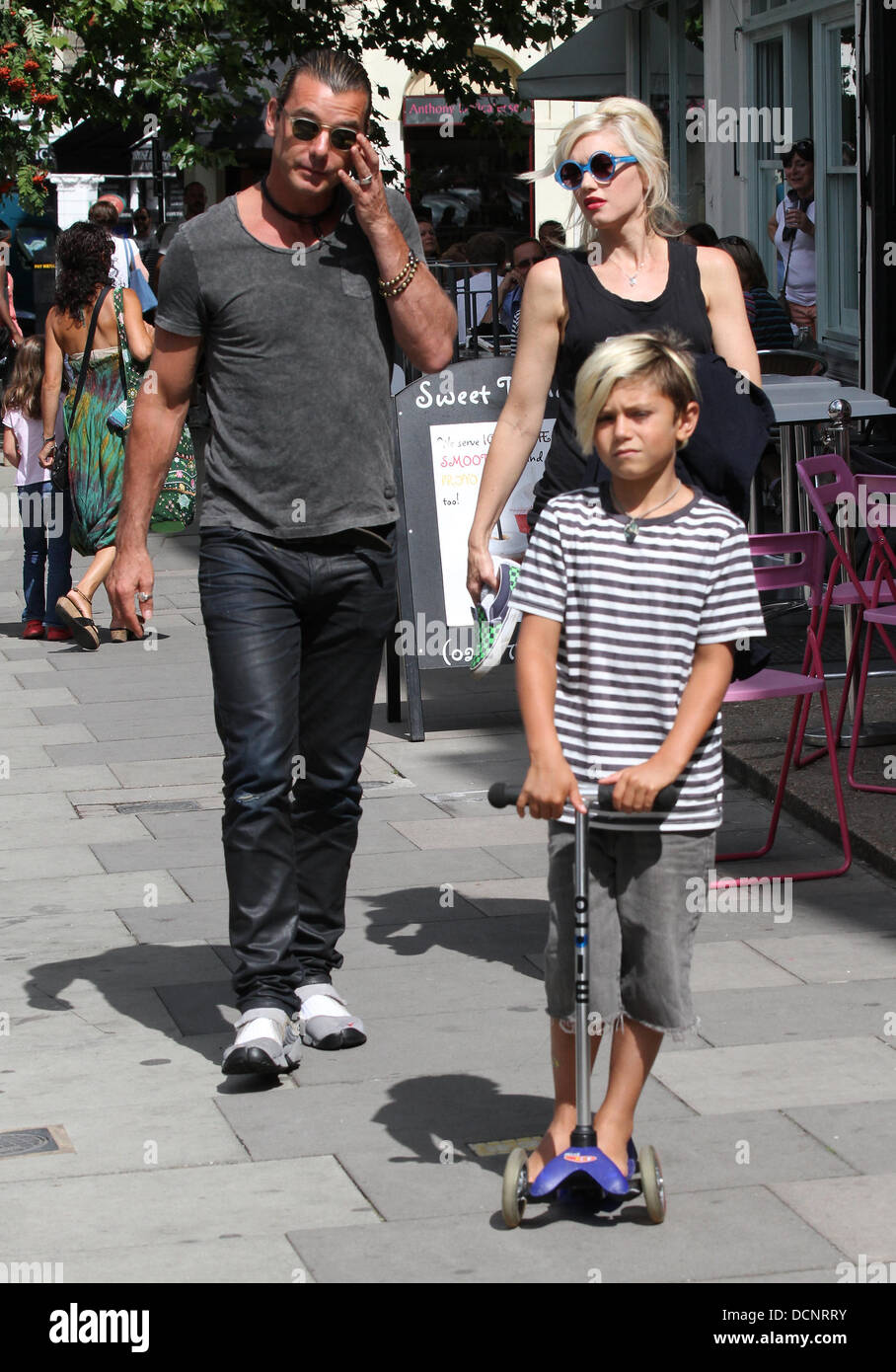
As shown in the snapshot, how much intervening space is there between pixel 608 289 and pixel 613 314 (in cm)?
7

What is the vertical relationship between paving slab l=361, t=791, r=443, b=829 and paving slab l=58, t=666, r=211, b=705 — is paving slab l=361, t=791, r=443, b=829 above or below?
below

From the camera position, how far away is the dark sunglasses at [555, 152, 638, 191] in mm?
4355

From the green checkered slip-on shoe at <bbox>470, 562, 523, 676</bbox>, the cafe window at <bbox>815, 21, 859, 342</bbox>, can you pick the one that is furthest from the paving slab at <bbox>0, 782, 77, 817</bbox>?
the cafe window at <bbox>815, 21, 859, 342</bbox>

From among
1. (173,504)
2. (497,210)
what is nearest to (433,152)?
(497,210)

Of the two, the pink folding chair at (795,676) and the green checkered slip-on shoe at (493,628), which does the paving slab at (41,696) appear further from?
the pink folding chair at (795,676)

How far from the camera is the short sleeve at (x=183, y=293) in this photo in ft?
14.2

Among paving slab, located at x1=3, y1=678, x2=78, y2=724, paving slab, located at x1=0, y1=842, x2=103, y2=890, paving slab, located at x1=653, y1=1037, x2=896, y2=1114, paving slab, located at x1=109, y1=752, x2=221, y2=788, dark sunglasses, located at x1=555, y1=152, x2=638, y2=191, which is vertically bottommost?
paving slab, located at x1=653, y1=1037, x2=896, y2=1114

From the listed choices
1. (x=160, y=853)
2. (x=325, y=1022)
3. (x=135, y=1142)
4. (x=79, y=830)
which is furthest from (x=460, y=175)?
(x=135, y=1142)

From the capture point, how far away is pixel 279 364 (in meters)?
4.35

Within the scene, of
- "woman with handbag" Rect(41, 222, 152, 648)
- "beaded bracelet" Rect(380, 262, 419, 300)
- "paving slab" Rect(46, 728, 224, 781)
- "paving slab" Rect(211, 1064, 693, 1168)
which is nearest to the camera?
"paving slab" Rect(211, 1064, 693, 1168)

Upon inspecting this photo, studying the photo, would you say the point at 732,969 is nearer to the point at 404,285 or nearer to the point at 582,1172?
the point at 582,1172

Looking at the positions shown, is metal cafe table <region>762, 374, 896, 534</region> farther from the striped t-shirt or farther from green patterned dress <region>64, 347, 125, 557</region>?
the striped t-shirt

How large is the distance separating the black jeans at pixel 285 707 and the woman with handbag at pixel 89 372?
5613 millimetres
